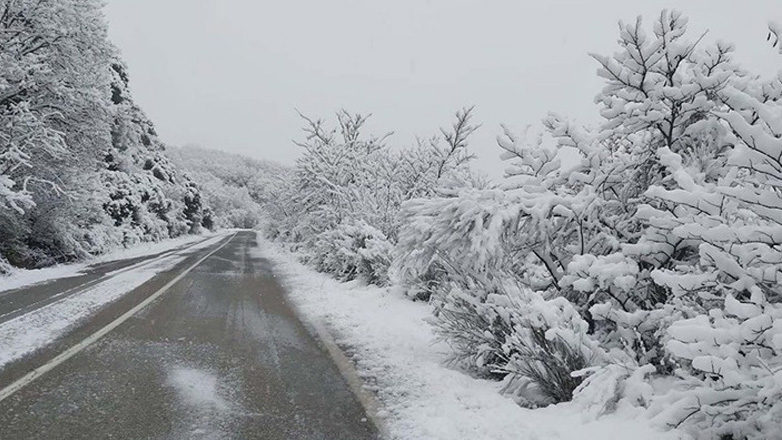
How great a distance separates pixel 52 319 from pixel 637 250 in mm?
7760

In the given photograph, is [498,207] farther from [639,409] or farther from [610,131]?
[639,409]

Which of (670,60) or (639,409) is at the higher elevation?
(670,60)

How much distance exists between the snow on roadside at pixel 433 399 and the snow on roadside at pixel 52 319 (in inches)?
138

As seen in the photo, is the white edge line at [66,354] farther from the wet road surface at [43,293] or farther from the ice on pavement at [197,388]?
the wet road surface at [43,293]

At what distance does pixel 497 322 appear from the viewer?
5211 millimetres

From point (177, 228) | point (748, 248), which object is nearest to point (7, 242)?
point (748, 248)

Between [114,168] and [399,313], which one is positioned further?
[114,168]

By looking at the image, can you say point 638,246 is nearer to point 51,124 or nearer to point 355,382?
point 355,382

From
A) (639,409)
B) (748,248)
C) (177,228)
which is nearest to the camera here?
(748,248)

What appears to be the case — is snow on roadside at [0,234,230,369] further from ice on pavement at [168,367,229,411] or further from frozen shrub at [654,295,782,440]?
frozen shrub at [654,295,782,440]

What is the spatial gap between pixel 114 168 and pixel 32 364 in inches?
1323

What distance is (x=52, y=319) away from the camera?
7.74 metres

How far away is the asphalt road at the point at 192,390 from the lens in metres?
3.83

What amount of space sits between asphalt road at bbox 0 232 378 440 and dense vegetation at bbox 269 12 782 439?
1.54m
